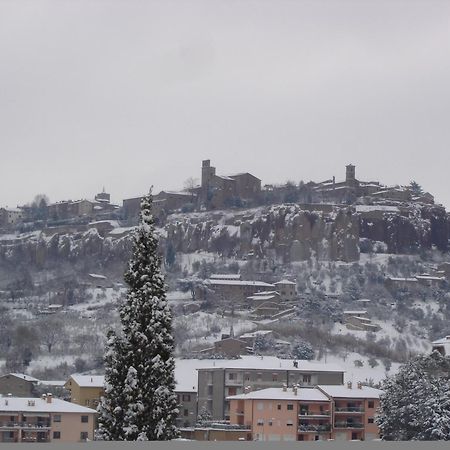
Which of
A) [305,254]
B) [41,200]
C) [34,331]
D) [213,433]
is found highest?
[41,200]

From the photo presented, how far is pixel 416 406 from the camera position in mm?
28344

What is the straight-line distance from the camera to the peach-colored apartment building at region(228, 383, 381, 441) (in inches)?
1642

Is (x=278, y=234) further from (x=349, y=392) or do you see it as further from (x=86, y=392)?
(x=349, y=392)

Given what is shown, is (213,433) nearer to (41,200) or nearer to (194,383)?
(194,383)

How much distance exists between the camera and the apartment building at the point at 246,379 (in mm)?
50625

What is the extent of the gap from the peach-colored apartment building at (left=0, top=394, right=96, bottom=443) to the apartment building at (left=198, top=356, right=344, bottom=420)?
10.9 metres

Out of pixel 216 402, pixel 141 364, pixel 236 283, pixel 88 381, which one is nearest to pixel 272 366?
pixel 216 402

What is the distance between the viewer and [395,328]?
90.7 metres

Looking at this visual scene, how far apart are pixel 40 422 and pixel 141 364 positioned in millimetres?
30669

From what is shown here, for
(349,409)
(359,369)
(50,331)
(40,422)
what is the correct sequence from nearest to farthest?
(40,422)
(349,409)
(359,369)
(50,331)

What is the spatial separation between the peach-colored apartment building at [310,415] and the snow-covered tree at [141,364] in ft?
103

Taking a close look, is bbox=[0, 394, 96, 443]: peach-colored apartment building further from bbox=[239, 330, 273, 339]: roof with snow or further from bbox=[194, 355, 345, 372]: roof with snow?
bbox=[239, 330, 273, 339]: roof with snow

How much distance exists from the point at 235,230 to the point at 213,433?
7655 centimetres

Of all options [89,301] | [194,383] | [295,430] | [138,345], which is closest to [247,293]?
[89,301]
